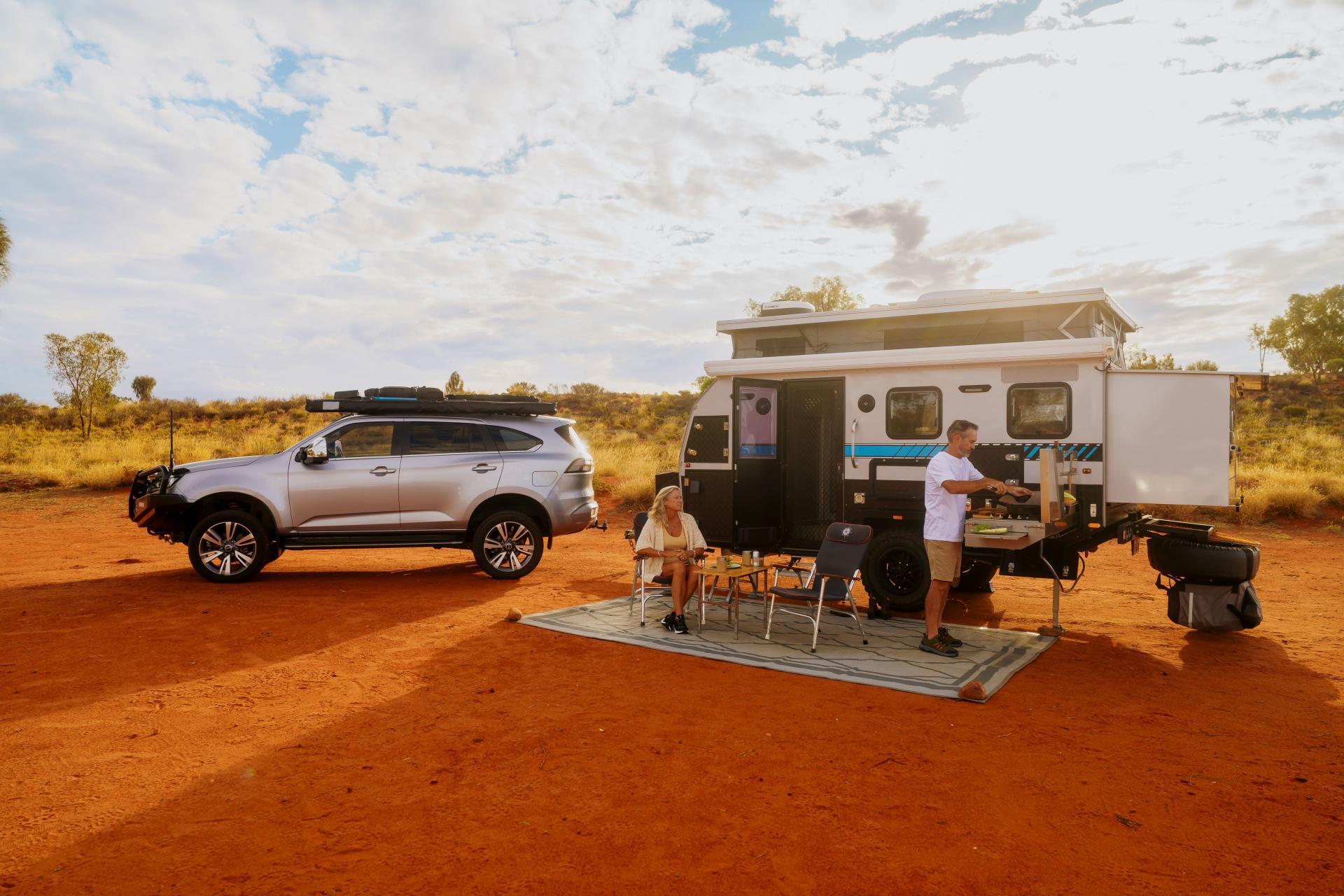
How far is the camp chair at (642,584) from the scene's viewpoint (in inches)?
289

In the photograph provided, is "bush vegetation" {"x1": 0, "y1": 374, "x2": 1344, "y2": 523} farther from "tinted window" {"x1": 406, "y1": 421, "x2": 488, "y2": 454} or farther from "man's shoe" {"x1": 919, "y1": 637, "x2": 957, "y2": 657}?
"man's shoe" {"x1": 919, "y1": 637, "x2": 957, "y2": 657}

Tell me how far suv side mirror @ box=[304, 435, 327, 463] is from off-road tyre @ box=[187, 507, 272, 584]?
35.0 inches

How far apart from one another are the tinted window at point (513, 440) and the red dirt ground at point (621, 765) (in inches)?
93.6

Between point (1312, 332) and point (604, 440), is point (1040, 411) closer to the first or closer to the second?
point (604, 440)

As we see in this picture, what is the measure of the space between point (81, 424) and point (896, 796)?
35.4m

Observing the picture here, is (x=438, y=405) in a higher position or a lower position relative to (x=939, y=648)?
higher

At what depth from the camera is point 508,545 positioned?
933 centimetres

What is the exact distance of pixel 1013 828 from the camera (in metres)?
Result: 3.60

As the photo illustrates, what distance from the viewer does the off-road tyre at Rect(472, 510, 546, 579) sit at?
9.20m

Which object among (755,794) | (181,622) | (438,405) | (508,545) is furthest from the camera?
(508,545)

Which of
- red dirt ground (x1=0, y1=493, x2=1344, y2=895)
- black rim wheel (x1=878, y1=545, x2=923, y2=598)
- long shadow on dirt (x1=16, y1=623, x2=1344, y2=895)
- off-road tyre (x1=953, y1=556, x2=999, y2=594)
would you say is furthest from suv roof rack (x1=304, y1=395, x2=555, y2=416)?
off-road tyre (x1=953, y1=556, x2=999, y2=594)

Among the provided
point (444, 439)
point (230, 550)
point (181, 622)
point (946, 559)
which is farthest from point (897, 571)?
point (230, 550)

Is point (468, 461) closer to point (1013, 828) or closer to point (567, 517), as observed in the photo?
point (567, 517)

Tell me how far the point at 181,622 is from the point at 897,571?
6.71 metres
